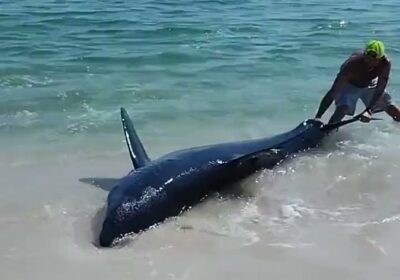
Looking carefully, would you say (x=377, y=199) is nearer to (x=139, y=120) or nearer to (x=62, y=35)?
(x=139, y=120)

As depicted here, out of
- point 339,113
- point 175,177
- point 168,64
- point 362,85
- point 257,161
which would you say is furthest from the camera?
point 168,64

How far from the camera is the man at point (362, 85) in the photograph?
9.80 m

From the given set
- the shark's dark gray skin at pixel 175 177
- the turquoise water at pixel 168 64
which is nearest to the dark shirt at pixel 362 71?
the turquoise water at pixel 168 64

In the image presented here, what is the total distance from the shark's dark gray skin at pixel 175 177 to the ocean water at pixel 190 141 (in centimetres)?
15

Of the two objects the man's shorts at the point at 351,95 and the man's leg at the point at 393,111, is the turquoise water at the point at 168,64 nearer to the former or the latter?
the man's shorts at the point at 351,95

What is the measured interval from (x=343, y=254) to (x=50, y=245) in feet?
8.75

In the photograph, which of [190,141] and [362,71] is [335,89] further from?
[190,141]

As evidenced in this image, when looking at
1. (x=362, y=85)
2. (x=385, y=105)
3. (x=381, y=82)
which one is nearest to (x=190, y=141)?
(x=362, y=85)

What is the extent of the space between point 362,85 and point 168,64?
5.33 meters

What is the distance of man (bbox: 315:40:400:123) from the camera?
32.1ft

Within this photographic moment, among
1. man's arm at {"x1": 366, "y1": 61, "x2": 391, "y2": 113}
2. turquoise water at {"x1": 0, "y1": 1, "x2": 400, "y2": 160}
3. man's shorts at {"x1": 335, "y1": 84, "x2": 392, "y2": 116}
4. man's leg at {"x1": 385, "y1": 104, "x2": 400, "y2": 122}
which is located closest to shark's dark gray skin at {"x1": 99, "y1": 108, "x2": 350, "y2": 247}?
man's shorts at {"x1": 335, "y1": 84, "x2": 392, "y2": 116}

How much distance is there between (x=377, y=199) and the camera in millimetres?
8039

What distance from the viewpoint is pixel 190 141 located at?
1002 centimetres

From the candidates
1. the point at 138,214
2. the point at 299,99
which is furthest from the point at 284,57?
the point at 138,214
